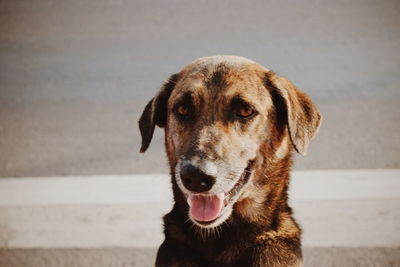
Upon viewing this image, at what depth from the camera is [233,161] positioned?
3.06m

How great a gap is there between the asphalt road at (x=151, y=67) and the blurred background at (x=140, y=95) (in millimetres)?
24

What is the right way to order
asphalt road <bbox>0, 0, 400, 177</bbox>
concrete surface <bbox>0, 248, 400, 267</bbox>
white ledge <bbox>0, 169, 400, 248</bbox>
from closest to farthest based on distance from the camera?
concrete surface <bbox>0, 248, 400, 267</bbox> → white ledge <bbox>0, 169, 400, 248</bbox> → asphalt road <bbox>0, 0, 400, 177</bbox>

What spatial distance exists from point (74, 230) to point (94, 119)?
2.45 m

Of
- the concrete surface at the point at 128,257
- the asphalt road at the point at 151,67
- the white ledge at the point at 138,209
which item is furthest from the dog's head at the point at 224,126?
the asphalt road at the point at 151,67

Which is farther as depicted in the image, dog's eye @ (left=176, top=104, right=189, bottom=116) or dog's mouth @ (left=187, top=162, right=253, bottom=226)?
dog's eye @ (left=176, top=104, right=189, bottom=116)

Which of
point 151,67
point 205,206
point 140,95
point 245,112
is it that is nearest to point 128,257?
point 205,206

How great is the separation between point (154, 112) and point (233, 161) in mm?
807

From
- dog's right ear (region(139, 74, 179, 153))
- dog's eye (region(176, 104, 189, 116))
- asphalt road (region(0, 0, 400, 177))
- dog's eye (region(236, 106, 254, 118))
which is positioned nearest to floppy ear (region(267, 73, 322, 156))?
dog's eye (region(236, 106, 254, 118))

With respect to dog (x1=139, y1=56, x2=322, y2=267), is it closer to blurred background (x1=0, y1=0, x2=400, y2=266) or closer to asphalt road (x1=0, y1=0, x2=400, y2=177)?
blurred background (x1=0, y1=0, x2=400, y2=266)

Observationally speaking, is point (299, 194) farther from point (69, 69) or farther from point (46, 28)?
point (46, 28)

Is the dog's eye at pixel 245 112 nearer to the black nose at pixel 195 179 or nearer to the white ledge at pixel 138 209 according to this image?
the black nose at pixel 195 179

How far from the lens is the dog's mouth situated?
3041mm

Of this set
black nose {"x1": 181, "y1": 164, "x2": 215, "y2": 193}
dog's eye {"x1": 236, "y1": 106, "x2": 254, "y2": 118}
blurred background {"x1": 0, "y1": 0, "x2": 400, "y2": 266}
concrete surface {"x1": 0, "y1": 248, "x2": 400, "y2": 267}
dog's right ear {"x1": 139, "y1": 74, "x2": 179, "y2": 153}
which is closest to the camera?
black nose {"x1": 181, "y1": 164, "x2": 215, "y2": 193}

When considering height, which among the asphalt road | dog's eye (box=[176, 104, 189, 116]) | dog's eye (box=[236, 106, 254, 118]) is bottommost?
the asphalt road
